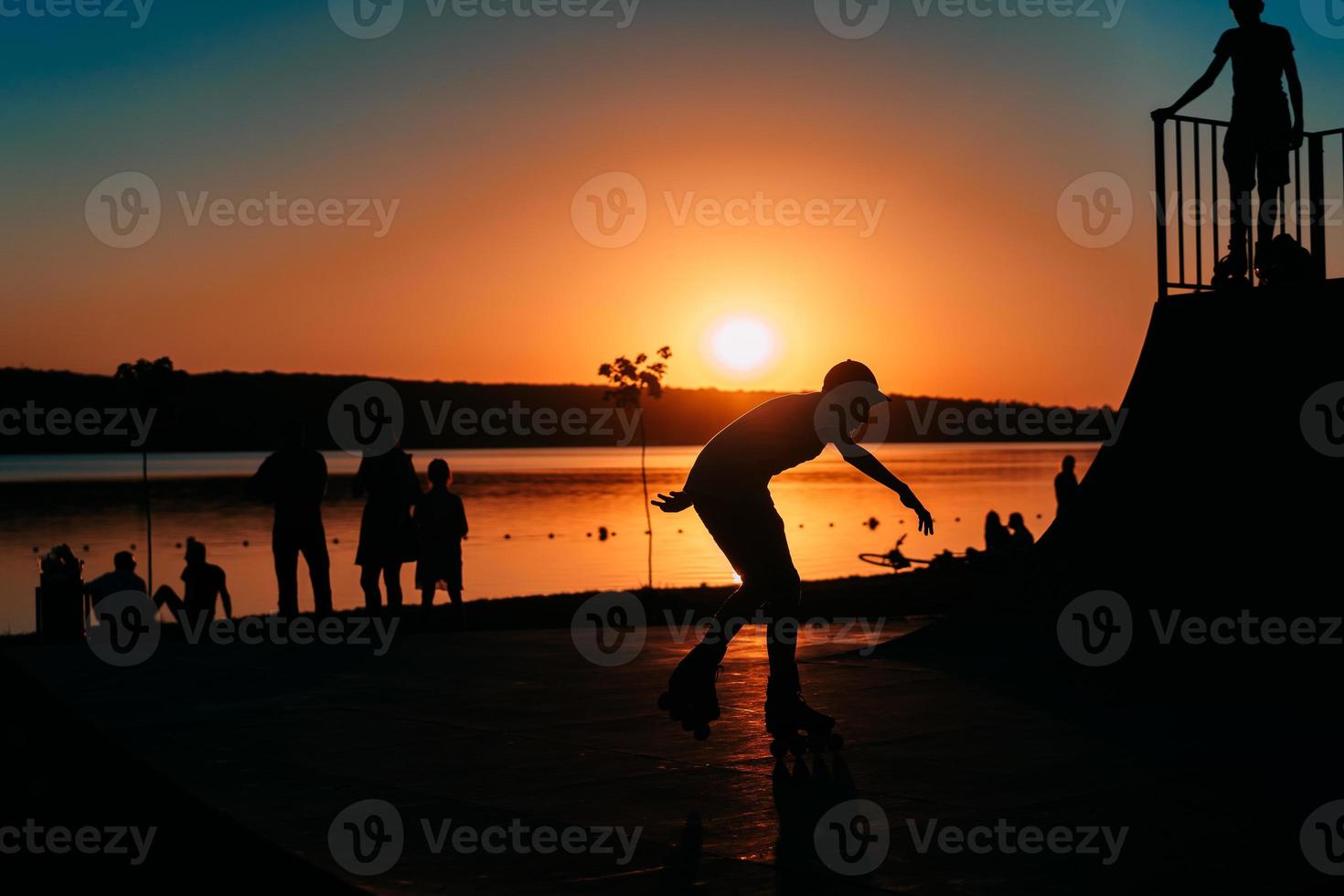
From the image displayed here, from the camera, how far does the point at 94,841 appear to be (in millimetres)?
5422

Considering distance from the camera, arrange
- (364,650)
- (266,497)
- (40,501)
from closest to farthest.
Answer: (364,650), (266,497), (40,501)

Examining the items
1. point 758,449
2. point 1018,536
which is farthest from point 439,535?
point 1018,536

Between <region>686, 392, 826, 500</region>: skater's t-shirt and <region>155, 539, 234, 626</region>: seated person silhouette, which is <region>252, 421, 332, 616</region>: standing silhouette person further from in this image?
<region>686, 392, 826, 500</region>: skater's t-shirt

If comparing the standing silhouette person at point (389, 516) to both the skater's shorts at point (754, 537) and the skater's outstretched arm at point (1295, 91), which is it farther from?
the skater's outstretched arm at point (1295, 91)

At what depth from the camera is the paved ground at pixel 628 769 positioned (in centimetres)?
483

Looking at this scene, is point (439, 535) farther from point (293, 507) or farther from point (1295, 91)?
point (1295, 91)

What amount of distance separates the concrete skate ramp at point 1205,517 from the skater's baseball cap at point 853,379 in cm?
320

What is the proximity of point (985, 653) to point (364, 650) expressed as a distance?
4.95 meters

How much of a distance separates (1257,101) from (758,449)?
6.19 metres

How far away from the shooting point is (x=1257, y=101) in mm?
10758

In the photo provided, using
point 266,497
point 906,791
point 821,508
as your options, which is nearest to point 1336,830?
point 906,791

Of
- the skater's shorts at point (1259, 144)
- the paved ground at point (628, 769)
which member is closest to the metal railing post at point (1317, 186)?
the skater's shorts at point (1259, 144)

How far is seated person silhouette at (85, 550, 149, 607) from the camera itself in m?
13.8

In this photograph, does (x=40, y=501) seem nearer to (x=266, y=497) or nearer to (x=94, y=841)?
(x=266, y=497)
